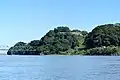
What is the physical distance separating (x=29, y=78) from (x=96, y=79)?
11901 mm

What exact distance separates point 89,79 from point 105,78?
3.36 metres

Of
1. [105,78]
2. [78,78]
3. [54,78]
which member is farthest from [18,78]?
[105,78]

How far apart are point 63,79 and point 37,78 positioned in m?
5.31

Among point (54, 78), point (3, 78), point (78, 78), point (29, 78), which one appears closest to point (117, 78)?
point (78, 78)

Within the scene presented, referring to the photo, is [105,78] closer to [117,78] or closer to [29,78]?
[117,78]

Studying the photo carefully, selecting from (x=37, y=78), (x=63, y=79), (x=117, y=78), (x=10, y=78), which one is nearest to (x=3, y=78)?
(x=10, y=78)

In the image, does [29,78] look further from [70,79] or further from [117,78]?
[117,78]

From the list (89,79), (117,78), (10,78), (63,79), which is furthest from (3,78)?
(117,78)

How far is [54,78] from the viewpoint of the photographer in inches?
2717

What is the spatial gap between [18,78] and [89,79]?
12.7m

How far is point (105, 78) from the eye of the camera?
224 feet

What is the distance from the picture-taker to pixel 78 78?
224 ft

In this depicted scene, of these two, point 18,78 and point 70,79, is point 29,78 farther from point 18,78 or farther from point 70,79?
point 70,79

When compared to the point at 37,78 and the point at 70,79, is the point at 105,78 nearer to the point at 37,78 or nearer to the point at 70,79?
the point at 70,79
